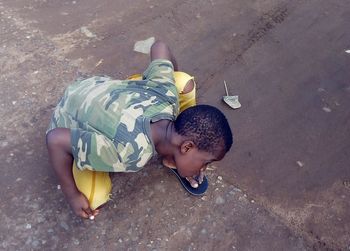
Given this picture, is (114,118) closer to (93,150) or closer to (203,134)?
(93,150)

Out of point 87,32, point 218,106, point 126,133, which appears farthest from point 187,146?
point 87,32

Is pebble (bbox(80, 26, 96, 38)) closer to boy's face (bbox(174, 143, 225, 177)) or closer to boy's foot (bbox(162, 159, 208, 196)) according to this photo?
boy's foot (bbox(162, 159, 208, 196))

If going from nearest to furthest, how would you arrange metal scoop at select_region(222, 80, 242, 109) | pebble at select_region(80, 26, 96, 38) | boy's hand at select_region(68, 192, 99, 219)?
boy's hand at select_region(68, 192, 99, 219) < metal scoop at select_region(222, 80, 242, 109) < pebble at select_region(80, 26, 96, 38)

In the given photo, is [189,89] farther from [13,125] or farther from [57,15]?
[57,15]

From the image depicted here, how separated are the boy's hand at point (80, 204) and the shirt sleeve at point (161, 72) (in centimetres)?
63

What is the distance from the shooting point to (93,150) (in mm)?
1897

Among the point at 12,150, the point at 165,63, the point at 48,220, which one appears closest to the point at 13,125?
the point at 12,150

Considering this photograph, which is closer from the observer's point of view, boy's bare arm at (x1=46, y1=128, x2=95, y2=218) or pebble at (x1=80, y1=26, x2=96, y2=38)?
boy's bare arm at (x1=46, y1=128, x2=95, y2=218)

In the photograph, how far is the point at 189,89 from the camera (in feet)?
7.91

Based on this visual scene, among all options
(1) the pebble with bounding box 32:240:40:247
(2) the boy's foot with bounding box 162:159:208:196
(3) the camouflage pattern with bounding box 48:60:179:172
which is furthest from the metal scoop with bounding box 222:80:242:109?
(1) the pebble with bounding box 32:240:40:247

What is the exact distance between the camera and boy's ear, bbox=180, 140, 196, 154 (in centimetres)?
188

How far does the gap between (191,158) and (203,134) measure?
0.46 ft

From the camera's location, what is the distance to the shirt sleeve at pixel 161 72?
2195 millimetres

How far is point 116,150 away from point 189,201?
1.94 feet
